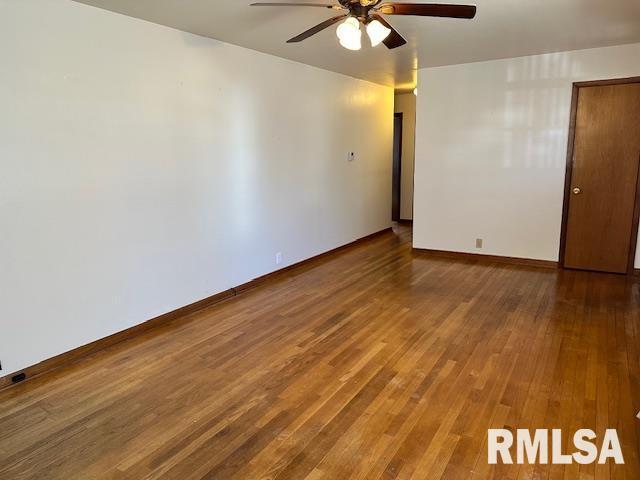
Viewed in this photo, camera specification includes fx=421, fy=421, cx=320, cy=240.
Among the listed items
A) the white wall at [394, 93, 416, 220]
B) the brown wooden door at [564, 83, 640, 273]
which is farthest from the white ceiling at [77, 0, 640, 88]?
the white wall at [394, 93, 416, 220]

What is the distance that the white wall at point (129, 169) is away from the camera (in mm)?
2674

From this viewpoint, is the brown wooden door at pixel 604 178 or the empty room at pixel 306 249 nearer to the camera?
the empty room at pixel 306 249

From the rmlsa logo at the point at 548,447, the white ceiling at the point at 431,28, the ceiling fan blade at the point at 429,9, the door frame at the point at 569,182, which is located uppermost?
the white ceiling at the point at 431,28

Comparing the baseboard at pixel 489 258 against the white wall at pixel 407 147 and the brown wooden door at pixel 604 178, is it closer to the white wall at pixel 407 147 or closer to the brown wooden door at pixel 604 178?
the brown wooden door at pixel 604 178

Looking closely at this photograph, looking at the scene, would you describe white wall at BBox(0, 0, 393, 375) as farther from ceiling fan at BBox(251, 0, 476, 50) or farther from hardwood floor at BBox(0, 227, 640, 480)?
ceiling fan at BBox(251, 0, 476, 50)

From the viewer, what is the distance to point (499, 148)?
17.1ft

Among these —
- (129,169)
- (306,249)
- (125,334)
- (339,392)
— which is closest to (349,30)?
(129,169)

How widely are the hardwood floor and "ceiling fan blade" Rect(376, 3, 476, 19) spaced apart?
2.17 meters

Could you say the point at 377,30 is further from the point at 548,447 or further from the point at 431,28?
the point at 548,447

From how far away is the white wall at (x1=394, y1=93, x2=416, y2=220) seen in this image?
26.4 ft

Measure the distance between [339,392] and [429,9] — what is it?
2.26 meters

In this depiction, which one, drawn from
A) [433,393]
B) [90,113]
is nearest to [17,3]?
[90,113]

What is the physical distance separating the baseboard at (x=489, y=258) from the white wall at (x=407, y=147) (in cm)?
259

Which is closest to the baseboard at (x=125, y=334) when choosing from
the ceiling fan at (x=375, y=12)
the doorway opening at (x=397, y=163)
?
the ceiling fan at (x=375, y=12)
